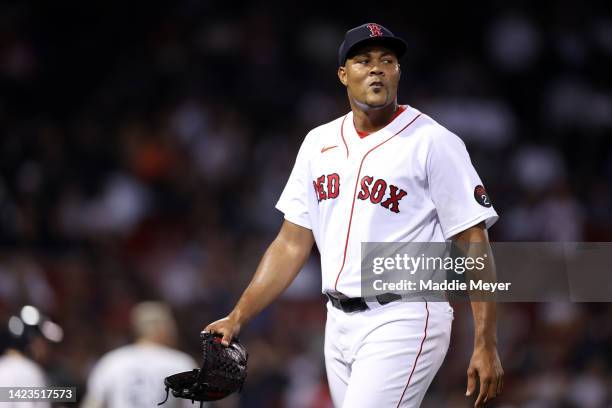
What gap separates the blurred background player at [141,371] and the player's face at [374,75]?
2.87 m

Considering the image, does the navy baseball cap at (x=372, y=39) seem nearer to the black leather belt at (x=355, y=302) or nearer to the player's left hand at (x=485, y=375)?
the black leather belt at (x=355, y=302)

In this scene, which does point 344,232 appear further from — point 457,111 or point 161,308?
point 457,111

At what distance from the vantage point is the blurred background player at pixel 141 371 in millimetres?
6203

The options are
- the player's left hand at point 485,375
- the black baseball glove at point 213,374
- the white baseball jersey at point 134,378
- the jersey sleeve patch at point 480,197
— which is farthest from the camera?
the white baseball jersey at point 134,378

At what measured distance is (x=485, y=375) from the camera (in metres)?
3.54

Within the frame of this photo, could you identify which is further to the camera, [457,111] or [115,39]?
[115,39]

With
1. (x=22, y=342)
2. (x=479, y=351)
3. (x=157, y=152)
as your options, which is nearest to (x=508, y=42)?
(x=157, y=152)

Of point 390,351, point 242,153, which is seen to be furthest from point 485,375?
point 242,153

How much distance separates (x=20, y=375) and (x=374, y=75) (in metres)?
2.65

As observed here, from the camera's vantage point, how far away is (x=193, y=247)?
9312mm

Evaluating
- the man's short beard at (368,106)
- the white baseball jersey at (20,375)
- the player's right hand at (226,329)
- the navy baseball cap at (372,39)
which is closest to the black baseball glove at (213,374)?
the player's right hand at (226,329)

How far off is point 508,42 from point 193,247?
4080 millimetres
